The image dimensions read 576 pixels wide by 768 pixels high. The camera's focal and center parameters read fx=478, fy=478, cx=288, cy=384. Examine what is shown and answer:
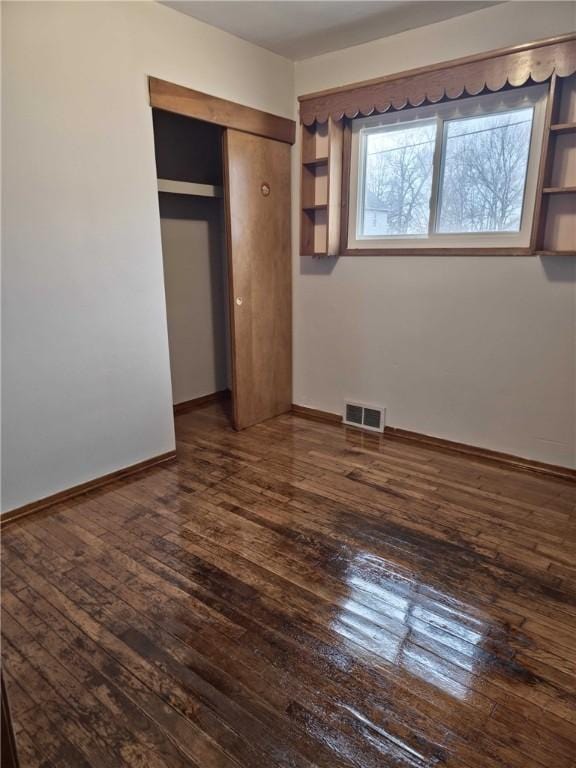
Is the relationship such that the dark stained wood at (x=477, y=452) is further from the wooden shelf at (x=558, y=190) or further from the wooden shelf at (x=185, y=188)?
the wooden shelf at (x=185, y=188)

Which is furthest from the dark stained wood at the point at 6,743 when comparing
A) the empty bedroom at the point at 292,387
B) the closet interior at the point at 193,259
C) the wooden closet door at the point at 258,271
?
the closet interior at the point at 193,259

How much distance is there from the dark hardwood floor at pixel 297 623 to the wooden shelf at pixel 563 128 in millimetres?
2023

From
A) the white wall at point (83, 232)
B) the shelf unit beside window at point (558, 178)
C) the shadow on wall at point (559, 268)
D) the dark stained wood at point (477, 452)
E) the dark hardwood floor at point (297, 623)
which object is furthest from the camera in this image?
the dark stained wood at point (477, 452)

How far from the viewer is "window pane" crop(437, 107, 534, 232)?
291cm

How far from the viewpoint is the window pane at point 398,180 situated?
327 cm

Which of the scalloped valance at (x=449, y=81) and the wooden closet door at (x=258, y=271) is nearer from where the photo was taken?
the scalloped valance at (x=449, y=81)

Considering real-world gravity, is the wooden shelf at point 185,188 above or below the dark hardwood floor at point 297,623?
above

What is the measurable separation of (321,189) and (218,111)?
0.99 metres

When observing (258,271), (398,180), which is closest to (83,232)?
(258,271)

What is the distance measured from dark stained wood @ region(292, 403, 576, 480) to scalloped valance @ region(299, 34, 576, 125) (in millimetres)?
2231

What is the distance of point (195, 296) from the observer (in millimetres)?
4207

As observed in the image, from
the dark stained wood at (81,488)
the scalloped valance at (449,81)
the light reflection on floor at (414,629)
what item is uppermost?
the scalloped valance at (449,81)

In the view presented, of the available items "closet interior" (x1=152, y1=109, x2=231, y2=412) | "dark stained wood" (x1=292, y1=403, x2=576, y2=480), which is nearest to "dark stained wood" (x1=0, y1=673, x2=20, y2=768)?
"dark stained wood" (x1=292, y1=403, x2=576, y2=480)

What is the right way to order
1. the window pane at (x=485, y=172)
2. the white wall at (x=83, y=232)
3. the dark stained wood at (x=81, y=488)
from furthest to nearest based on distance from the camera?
the window pane at (x=485, y=172) < the dark stained wood at (x=81, y=488) < the white wall at (x=83, y=232)
